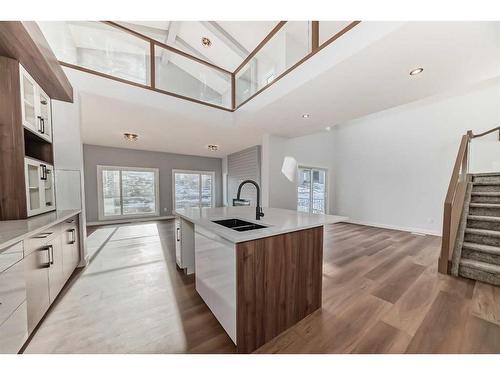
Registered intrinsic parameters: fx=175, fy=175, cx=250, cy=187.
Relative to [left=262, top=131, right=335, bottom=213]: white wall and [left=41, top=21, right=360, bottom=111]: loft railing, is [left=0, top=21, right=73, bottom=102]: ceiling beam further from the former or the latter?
[left=262, top=131, right=335, bottom=213]: white wall

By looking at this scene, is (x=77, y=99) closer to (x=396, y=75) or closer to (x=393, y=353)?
(x=396, y=75)

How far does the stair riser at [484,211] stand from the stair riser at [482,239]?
47cm

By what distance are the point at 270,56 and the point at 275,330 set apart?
3.86 m

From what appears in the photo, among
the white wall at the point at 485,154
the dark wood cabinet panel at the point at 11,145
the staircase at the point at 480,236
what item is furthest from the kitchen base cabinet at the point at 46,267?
the white wall at the point at 485,154

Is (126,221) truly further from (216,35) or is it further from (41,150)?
(216,35)

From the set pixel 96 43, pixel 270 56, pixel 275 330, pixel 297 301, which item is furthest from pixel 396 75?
pixel 96 43

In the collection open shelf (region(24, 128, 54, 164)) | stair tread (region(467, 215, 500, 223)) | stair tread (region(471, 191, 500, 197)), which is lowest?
stair tread (region(467, 215, 500, 223))

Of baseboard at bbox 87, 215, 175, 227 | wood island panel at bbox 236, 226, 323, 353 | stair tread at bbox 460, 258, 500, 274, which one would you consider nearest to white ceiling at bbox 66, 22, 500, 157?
wood island panel at bbox 236, 226, 323, 353

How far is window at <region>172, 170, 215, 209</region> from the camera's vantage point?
6.54 meters

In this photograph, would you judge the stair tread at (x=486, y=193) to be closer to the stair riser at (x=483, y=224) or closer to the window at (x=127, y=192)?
the stair riser at (x=483, y=224)

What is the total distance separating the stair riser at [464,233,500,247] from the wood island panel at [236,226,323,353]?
260 cm

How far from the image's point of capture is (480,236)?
2391mm

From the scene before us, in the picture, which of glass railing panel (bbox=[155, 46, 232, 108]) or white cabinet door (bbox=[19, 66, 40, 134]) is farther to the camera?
glass railing panel (bbox=[155, 46, 232, 108])

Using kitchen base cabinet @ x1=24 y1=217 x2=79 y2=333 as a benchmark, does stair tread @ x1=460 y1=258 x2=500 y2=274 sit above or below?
below
